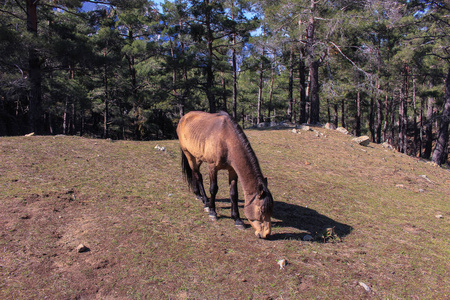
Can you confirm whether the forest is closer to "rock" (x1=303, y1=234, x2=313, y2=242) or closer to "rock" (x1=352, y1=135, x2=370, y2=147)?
"rock" (x1=352, y1=135, x2=370, y2=147)

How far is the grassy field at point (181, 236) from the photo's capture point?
147 inches

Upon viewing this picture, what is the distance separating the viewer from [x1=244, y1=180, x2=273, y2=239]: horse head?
193 inches

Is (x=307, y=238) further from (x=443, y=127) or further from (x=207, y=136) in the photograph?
(x=443, y=127)

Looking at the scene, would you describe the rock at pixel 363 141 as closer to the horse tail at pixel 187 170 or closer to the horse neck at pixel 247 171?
the horse tail at pixel 187 170

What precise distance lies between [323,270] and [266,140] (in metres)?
10.5

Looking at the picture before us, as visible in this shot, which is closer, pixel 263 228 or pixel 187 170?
pixel 263 228

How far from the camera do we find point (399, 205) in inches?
324

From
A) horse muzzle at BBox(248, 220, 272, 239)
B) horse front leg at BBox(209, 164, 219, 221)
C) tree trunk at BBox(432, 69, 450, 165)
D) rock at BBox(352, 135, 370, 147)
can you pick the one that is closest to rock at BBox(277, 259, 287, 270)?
horse muzzle at BBox(248, 220, 272, 239)

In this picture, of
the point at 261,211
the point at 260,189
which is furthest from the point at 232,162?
the point at 261,211

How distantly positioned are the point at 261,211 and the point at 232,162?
1.08 meters

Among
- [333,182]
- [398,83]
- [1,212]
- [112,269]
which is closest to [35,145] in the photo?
[1,212]

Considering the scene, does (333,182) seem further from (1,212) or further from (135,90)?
(135,90)

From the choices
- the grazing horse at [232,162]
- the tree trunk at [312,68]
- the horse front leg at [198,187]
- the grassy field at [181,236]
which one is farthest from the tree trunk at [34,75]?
the tree trunk at [312,68]

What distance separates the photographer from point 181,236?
16.4 ft
